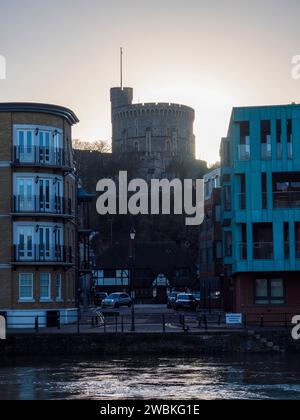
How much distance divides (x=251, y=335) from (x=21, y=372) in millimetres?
13461

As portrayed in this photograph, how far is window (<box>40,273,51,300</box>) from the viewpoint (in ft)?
213

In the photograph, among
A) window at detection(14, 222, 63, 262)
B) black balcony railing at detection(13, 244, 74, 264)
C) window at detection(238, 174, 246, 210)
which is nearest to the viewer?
window at detection(238, 174, 246, 210)

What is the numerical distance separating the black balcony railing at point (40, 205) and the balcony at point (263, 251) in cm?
1323

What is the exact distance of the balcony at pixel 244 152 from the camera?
64.4 meters

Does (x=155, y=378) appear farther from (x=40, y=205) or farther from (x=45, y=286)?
(x=40, y=205)

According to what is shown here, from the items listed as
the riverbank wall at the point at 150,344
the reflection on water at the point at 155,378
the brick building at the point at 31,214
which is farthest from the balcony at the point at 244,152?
the reflection on water at the point at 155,378

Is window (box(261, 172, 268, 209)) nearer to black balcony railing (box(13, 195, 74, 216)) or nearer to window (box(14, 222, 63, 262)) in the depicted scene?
black balcony railing (box(13, 195, 74, 216))

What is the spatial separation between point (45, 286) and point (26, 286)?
138 cm

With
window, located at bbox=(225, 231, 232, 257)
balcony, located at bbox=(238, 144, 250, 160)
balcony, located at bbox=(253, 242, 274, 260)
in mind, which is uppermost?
balcony, located at bbox=(238, 144, 250, 160)

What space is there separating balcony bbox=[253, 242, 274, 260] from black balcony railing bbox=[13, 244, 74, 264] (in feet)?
41.8

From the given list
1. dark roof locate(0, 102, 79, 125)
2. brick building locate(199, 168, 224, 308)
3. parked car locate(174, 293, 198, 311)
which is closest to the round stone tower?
brick building locate(199, 168, 224, 308)

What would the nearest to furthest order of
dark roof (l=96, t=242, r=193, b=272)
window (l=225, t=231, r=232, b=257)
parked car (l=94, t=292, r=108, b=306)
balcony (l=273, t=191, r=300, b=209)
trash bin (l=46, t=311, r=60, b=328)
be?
trash bin (l=46, t=311, r=60, b=328), balcony (l=273, t=191, r=300, b=209), window (l=225, t=231, r=232, b=257), parked car (l=94, t=292, r=108, b=306), dark roof (l=96, t=242, r=193, b=272)

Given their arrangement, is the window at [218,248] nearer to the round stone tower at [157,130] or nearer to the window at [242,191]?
the window at [242,191]

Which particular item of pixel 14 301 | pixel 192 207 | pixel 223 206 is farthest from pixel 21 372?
pixel 192 207
